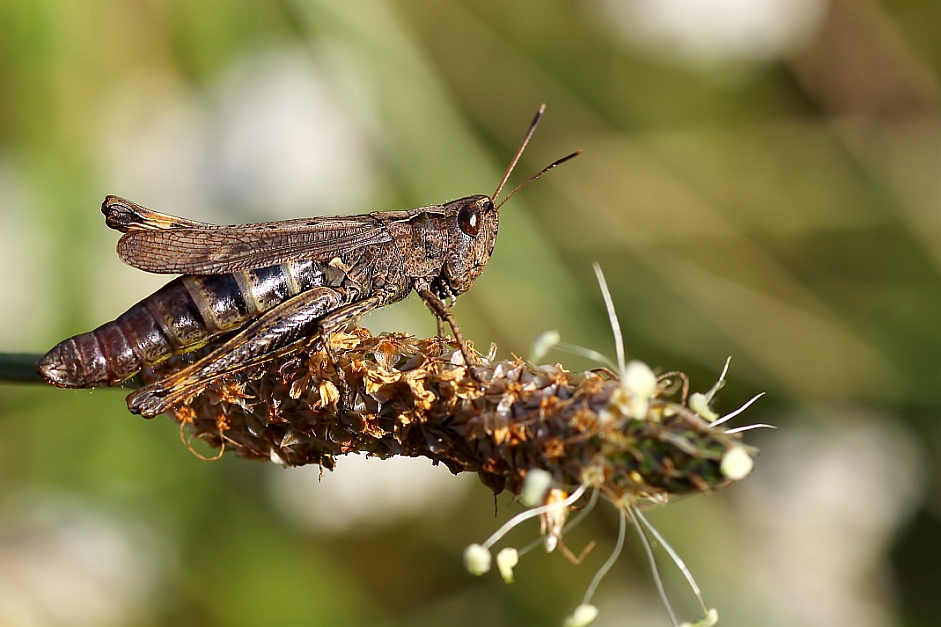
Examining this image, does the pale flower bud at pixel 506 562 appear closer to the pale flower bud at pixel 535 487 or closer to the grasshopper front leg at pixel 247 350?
the pale flower bud at pixel 535 487

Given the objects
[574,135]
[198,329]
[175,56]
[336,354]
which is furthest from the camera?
[574,135]

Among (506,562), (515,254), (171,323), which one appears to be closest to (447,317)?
(171,323)

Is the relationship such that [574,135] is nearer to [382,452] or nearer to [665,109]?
[665,109]

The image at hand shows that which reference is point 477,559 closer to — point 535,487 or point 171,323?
point 535,487

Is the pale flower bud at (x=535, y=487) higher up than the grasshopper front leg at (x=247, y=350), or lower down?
lower down

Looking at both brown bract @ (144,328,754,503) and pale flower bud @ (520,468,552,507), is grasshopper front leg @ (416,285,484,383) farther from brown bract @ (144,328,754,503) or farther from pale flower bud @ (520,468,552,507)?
pale flower bud @ (520,468,552,507)

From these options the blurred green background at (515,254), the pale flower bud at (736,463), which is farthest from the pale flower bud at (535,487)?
the blurred green background at (515,254)

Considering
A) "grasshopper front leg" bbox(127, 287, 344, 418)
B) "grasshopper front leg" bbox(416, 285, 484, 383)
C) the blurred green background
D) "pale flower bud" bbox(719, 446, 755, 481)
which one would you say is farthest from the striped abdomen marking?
"pale flower bud" bbox(719, 446, 755, 481)

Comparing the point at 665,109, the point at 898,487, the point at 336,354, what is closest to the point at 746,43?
the point at 665,109
